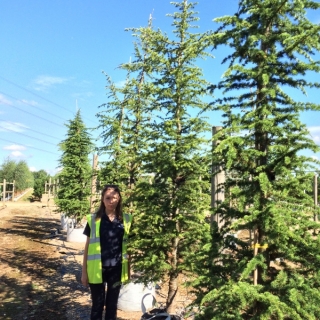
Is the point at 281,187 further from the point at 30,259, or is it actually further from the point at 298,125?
the point at 30,259

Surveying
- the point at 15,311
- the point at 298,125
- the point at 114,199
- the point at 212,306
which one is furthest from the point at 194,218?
the point at 15,311

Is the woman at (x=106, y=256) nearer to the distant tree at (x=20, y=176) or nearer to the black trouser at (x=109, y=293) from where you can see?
the black trouser at (x=109, y=293)

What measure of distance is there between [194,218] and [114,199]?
1.45m

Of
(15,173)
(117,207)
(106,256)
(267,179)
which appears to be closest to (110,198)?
(117,207)

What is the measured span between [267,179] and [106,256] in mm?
2084

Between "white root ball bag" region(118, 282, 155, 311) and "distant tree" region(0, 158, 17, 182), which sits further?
"distant tree" region(0, 158, 17, 182)

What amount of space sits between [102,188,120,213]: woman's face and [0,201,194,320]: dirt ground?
192 cm

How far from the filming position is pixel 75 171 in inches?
525

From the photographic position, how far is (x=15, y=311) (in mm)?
5711

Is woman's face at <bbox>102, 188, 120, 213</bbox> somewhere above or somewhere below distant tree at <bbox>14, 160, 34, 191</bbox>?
below

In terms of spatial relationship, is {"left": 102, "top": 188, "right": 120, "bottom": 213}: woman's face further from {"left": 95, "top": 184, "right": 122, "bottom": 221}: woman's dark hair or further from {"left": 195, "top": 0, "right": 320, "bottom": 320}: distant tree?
{"left": 195, "top": 0, "right": 320, "bottom": 320}: distant tree

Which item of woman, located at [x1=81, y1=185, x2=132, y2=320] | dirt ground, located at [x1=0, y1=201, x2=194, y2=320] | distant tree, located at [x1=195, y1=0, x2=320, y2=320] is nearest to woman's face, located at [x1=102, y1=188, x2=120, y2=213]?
woman, located at [x1=81, y1=185, x2=132, y2=320]

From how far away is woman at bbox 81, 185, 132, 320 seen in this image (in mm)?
3652

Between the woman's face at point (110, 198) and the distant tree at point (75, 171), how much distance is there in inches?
360
